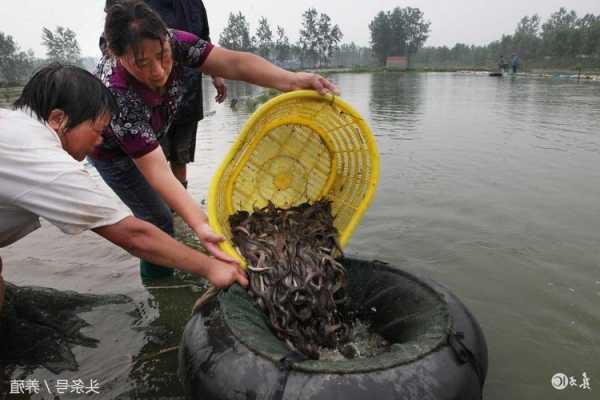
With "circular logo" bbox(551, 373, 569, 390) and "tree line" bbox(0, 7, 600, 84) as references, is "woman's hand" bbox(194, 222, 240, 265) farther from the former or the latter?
"tree line" bbox(0, 7, 600, 84)

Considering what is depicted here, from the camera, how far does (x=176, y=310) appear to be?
349 cm

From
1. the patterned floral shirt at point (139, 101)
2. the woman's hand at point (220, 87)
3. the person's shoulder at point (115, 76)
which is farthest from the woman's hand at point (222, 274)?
the woman's hand at point (220, 87)

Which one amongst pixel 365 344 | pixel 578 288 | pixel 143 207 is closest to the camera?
pixel 365 344

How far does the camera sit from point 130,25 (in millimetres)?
2307

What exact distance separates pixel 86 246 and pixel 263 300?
115 inches

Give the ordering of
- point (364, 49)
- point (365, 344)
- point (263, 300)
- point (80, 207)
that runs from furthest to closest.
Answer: point (364, 49) → point (365, 344) → point (263, 300) → point (80, 207)

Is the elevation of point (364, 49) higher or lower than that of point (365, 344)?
higher

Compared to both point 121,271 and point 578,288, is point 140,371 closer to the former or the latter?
point 121,271

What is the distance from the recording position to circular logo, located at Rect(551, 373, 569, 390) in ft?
8.88

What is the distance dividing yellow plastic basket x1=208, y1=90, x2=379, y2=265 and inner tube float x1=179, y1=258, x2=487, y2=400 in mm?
715

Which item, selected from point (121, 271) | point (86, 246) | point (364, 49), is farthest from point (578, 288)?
point (364, 49)

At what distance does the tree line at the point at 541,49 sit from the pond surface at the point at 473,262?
49475 millimetres

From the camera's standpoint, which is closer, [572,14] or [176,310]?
[176,310]

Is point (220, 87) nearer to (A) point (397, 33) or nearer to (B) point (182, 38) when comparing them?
(B) point (182, 38)
